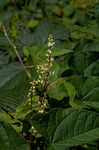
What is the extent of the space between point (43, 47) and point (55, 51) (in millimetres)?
84

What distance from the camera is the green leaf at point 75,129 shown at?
810 mm

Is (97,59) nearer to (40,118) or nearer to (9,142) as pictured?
(40,118)

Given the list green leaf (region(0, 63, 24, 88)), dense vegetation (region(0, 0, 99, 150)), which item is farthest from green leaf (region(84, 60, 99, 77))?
green leaf (region(0, 63, 24, 88))

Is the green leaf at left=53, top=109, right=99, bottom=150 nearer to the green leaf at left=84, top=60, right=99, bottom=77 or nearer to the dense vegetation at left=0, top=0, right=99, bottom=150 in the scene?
the dense vegetation at left=0, top=0, right=99, bottom=150

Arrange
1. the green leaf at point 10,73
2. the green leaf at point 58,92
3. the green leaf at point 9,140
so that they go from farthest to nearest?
1. the green leaf at point 10,73
2. the green leaf at point 58,92
3. the green leaf at point 9,140

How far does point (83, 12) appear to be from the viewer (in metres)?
2.27

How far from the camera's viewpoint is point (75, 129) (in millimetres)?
850

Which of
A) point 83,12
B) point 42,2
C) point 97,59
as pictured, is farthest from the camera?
point 42,2

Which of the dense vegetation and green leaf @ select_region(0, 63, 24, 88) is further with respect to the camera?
green leaf @ select_region(0, 63, 24, 88)

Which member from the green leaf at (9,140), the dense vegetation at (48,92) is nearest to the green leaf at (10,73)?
the dense vegetation at (48,92)

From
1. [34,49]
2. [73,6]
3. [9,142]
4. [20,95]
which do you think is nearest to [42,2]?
[73,6]

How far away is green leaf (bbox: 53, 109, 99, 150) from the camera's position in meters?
0.81

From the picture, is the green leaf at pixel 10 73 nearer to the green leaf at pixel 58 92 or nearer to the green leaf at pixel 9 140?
the green leaf at pixel 58 92

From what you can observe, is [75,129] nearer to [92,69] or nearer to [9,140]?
[9,140]
